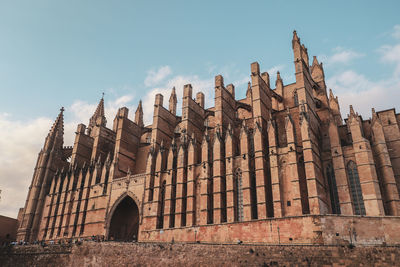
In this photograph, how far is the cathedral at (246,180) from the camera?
2147 centimetres

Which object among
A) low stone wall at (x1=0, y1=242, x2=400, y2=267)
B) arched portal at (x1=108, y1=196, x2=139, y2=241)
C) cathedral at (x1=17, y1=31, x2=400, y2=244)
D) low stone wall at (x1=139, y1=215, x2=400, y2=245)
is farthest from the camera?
arched portal at (x1=108, y1=196, x2=139, y2=241)

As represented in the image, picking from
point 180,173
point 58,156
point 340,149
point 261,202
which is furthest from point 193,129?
point 58,156

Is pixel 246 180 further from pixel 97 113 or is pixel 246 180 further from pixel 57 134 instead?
pixel 97 113

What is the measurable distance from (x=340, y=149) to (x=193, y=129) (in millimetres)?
12982

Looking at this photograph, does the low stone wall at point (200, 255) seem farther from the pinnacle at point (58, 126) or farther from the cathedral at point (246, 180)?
the pinnacle at point (58, 126)

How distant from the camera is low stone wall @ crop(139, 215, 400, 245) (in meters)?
18.8

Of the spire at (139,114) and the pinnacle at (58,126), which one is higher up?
the spire at (139,114)

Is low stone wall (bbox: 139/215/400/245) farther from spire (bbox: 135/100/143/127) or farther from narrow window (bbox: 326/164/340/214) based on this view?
spire (bbox: 135/100/143/127)

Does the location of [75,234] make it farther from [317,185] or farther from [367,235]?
[367,235]

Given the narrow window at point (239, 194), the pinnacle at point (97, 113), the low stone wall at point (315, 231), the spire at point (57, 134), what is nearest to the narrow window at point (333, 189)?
the low stone wall at point (315, 231)

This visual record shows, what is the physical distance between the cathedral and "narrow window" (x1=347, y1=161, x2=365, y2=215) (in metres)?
0.07

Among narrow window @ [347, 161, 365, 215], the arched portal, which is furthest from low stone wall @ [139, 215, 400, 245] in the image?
the arched portal

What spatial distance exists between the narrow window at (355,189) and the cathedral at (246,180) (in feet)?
0.22

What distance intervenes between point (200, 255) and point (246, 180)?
7123 mm
